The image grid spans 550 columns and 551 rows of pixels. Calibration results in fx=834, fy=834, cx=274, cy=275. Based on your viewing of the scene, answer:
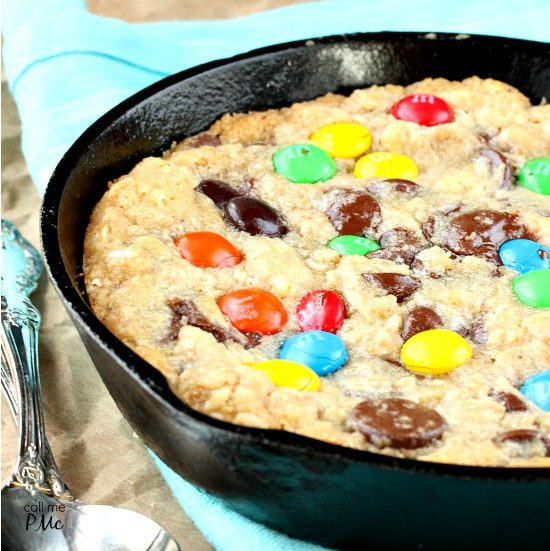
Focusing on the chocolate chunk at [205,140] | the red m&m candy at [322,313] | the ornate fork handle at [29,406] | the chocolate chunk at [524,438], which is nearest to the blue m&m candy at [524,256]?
the red m&m candy at [322,313]

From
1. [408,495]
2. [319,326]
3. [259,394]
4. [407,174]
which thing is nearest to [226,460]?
[259,394]

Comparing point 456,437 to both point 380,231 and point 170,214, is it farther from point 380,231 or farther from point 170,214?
point 170,214

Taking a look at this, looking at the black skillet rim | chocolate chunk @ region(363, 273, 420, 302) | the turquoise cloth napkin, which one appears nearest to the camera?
the black skillet rim

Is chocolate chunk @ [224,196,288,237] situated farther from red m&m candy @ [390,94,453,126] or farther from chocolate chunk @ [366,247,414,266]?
red m&m candy @ [390,94,453,126]

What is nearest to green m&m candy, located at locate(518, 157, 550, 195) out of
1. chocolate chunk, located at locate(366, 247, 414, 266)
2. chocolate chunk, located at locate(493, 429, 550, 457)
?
chocolate chunk, located at locate(366, 247, 414, 266)

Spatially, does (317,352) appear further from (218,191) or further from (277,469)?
(218,191)

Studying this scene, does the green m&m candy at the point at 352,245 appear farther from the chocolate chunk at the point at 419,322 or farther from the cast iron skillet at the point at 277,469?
the cast iron skillet at the point at 277,469
